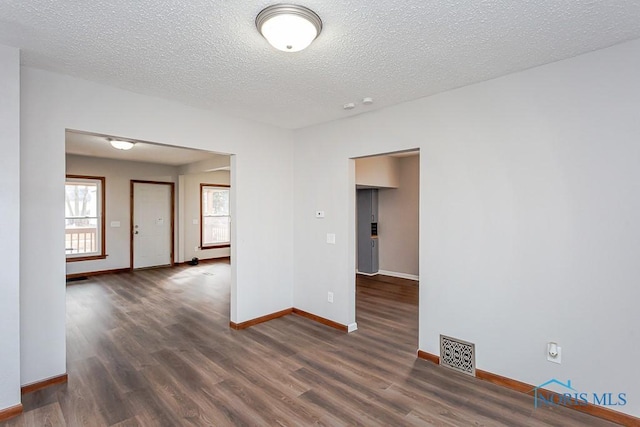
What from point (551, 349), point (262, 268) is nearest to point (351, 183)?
point (262, 268)

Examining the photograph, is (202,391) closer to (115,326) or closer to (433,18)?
(115,326)

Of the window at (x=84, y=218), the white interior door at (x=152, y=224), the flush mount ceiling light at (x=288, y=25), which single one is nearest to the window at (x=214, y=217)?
the white interior door at (x=152, y=224)

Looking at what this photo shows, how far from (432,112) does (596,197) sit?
148 centimetres

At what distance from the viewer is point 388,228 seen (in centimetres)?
705

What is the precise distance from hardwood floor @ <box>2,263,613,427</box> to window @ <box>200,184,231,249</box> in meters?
4.33

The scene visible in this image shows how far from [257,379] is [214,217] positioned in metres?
6.89

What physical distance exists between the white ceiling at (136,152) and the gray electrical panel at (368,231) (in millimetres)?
3410

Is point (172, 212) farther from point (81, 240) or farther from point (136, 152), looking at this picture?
point (136, 152)

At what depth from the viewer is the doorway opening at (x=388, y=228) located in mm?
5773

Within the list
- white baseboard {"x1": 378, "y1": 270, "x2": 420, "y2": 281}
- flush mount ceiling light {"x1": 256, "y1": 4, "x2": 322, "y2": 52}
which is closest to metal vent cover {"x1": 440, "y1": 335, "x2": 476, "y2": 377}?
flush mount ceiling light {"x1": 256, "y1": 4, "x2": 322, "y2": 52}

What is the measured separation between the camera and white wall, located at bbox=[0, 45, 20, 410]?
7.24ft

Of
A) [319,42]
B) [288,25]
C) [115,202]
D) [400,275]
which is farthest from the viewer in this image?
[115,202]

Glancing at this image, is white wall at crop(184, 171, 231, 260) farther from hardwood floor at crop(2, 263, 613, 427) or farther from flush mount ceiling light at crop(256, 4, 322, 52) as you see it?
A: flush mount ceiling light at crop(256, 4, 322, 52)

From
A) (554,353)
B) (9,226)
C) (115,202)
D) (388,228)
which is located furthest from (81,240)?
(554,353)
